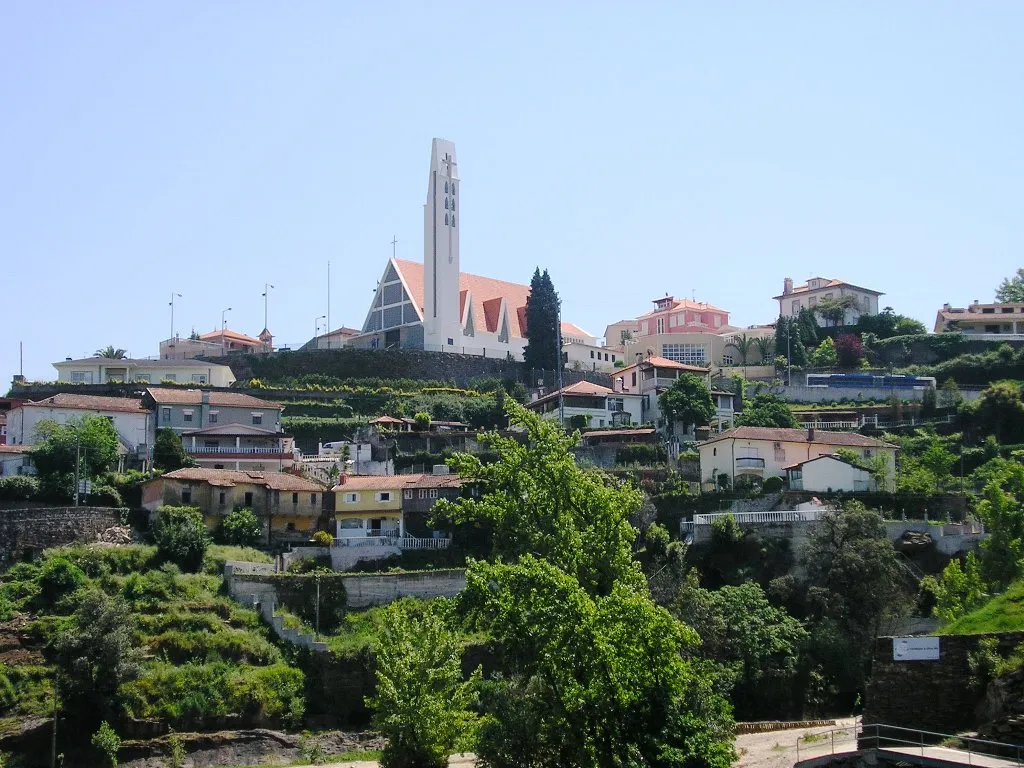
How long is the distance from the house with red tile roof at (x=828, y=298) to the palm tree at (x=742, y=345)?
4948 mm

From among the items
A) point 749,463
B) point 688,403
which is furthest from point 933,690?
point 688,403

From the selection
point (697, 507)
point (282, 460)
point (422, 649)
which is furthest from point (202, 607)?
point (697, 507)

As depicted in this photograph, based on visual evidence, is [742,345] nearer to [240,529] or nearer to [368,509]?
[368,509]

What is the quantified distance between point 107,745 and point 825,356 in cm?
5698

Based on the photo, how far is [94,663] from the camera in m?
47.3

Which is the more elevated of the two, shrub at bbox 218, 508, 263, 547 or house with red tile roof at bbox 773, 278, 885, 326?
house with red tile roof at bbox 773, 278, 885, 326

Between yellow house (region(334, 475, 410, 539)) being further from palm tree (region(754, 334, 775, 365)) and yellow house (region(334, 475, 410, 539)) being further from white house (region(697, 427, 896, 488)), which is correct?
palm tree (region(754, 334, 775, 365))

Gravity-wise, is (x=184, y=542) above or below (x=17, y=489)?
below

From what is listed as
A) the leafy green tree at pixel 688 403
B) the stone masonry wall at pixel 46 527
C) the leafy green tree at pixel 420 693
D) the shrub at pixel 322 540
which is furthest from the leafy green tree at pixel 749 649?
the stone masonry wall at pixel 46 527

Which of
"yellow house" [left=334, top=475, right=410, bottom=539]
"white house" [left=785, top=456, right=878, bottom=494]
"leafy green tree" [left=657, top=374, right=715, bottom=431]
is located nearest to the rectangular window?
"leafy green tree" [left=657, top=374, right=715, bottom=431]

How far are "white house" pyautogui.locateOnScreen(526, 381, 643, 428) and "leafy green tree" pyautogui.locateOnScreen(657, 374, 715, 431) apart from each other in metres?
4.35

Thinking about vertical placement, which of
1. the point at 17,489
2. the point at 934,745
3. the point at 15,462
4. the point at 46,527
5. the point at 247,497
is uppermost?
the point at 15,462

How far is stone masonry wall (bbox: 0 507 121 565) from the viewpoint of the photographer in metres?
56.2

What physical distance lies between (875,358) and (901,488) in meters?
31.8
